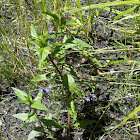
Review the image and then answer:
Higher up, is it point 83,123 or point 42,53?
point 42,53

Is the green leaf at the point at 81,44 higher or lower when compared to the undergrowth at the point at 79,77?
higher

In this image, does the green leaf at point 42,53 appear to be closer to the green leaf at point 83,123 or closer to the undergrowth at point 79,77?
the undergrowth at point 79,77

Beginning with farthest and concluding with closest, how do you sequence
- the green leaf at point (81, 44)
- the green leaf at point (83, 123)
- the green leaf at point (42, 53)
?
the green leaf at point (83, 123) → the green leaf at point (81, 44) → the green leaf at point (42, 53)

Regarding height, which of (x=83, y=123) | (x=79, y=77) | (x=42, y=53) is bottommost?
(x=83, y=123)

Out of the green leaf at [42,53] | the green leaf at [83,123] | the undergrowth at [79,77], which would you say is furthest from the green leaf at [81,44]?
the green leaf at [83,123]

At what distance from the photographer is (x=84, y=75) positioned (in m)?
1.78

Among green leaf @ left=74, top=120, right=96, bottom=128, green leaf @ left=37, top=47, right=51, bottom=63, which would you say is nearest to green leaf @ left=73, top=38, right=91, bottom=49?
green leaf @ left=37, top=47, right=51, bottom=63

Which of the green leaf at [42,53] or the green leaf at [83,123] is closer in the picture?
the green leaf at [42,53]

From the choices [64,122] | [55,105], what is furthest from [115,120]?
[55,105]

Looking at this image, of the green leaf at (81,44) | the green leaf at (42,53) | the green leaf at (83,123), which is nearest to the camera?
the green leaf at (42,53)

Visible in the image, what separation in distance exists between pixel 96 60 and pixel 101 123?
613 mm

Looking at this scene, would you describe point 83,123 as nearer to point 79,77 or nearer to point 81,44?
point 79,77

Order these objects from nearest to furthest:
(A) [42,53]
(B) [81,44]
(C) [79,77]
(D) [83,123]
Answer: (A) [42,53], (B) [81,44], (D) [83,123], (C) [79,77]

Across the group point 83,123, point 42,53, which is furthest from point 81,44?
point 83,123
